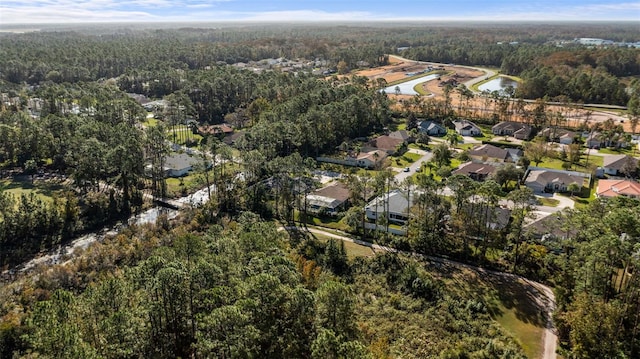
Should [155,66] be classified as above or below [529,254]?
above

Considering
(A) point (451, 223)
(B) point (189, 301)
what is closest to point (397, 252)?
(A) point (451, 223)

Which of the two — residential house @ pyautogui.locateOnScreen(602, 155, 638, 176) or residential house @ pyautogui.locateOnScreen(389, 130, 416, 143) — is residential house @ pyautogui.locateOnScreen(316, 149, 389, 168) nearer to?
residential house @ pyautogui.locateOnScreen(389, 130, 416, 143)

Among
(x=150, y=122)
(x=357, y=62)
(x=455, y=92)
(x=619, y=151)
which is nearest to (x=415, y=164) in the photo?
(x=619, y=151)

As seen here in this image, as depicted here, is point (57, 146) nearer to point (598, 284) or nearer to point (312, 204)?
point (312, 204)

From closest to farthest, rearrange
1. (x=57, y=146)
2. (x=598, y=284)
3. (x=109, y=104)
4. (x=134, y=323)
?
1. (x=134, y=323)
2. (x=598, y=284)
3. (x=57, y=146)
4. (x=109, y=104)

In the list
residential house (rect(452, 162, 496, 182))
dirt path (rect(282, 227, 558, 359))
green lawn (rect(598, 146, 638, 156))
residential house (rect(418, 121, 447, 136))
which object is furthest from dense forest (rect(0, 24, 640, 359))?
green lawn (rect(598, 146, 638, 156))

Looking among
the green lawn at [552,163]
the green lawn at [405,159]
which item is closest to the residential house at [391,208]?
the green lawn at [405,159]

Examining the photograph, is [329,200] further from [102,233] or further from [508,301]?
[102,233]
